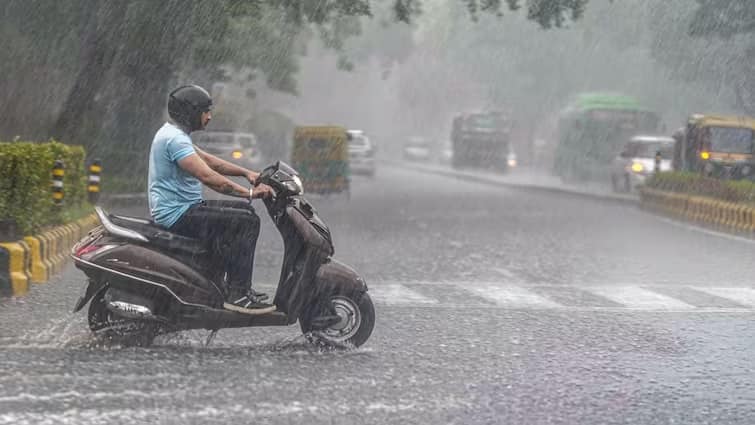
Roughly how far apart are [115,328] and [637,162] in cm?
2812

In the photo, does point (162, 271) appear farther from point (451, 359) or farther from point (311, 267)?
point (451, 359)

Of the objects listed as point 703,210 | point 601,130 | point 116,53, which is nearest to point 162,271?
point 703,210

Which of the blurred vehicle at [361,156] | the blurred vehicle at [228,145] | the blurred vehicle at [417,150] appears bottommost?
the blurred vehicle at [417,150]

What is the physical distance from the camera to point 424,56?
3578 inches

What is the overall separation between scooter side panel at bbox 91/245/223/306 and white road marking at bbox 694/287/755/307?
5.44 m

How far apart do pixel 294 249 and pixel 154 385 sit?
→ 149 cm

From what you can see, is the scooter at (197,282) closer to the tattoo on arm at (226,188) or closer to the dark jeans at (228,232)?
the dark jeans at (228,232)

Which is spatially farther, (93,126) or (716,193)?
(93,126)

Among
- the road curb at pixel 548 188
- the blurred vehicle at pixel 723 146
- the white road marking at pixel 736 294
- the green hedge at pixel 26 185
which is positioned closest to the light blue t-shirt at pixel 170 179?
the green hedge at pixel 26 185

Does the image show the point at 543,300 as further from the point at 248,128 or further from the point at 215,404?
the point at 248,128

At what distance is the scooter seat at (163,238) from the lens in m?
7.87

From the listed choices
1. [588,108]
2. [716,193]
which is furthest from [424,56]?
[716,193]

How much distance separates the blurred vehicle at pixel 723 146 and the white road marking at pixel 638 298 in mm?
18059

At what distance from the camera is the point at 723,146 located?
99.3ft
